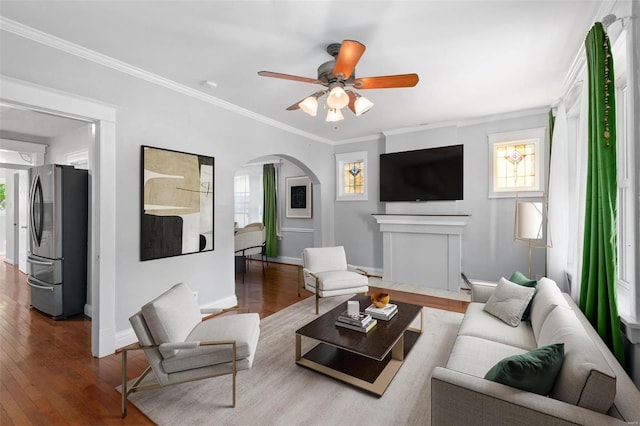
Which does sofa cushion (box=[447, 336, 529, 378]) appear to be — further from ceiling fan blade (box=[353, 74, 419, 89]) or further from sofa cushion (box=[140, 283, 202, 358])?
ceiling fan blade (box=[353, 74, 419, 89])

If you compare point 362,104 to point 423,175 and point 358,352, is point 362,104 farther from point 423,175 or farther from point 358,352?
point 423,175

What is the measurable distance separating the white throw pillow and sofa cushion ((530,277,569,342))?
72 mm

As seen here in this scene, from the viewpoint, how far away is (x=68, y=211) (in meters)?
3.63

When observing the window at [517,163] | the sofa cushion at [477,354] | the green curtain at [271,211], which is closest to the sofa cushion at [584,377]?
the sofa cushion at [477,354]

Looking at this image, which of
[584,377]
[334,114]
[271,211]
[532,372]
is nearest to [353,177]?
[271,211]

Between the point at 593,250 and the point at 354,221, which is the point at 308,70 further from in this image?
the point at 354,221

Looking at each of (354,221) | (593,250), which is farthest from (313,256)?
(593,250)

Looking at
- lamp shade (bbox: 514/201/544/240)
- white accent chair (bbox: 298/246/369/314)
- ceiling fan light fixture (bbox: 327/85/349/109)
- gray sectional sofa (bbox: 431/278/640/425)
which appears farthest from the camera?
white accent chair (bbox: 298/246/369/314)

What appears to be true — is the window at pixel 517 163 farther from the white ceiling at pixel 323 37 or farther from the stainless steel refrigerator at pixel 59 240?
the stainless steel refrigerator at pixel 59 240

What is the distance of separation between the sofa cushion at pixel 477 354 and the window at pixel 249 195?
6.13 meters

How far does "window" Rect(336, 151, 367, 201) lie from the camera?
5.84 meters

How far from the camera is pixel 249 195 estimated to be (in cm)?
789

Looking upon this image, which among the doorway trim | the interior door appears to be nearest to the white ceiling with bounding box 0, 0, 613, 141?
the doorway trim

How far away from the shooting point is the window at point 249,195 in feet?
25.2
